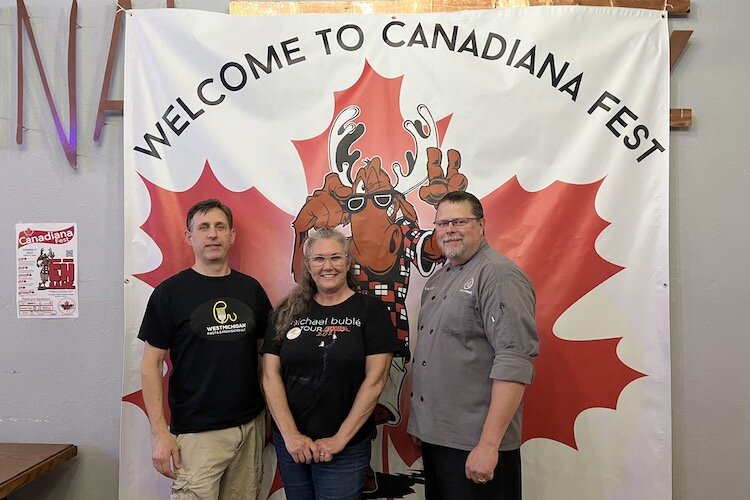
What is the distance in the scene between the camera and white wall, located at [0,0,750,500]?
6.15 ft

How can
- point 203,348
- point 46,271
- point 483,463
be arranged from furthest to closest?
point 46,271 < point 203,348 < point 483,463

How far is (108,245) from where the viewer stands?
1.93 m

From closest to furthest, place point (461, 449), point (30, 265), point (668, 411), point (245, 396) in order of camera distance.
A: point (461, 449) < point (245, 396) < point (668, 411) < point (30, 265)

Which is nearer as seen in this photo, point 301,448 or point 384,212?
point 301,448

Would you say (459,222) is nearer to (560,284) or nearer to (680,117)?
(560,284)

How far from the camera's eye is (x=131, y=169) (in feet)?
6.08

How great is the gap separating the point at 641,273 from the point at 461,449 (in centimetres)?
92

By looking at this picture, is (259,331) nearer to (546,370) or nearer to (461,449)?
(461,449)

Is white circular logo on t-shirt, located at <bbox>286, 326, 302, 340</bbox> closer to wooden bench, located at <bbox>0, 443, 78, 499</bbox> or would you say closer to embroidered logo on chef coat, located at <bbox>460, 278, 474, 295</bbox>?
embroidered logo on chef coat, located at <bbox>460, 278, 474, 295</bbox>

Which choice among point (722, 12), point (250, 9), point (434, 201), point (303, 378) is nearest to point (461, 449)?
point (303, 378)

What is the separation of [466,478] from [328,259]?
0.71 meters

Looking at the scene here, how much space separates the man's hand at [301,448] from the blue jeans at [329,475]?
0.05 m

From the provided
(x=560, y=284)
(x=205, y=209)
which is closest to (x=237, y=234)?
(x=205, y=209)

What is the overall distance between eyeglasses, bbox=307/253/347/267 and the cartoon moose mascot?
0.28m
